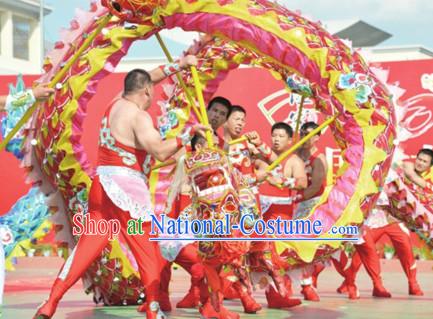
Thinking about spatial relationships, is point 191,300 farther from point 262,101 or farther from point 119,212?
point 262,101

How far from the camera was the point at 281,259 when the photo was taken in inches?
258

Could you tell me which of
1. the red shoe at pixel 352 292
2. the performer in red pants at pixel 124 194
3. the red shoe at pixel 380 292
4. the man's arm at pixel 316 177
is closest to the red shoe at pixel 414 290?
the red shoe at pixel 380 292

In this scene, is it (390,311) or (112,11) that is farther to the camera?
(390,311)

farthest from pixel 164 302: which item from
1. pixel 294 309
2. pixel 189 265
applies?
pixel 294 309

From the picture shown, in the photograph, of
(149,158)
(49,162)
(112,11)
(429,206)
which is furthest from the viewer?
(429,206)

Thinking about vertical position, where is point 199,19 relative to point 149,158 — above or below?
above

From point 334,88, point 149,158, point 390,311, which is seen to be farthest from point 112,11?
point 390,311

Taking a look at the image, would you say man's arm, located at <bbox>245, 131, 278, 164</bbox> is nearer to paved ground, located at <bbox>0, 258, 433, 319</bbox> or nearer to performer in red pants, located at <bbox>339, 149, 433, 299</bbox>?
paved ground, located at <bbox>0, 258, 433, 319</bbox>

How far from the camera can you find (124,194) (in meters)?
5.59

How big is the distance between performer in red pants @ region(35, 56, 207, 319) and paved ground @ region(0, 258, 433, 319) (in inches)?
30.3

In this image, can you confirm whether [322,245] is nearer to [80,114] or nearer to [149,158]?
[149,158]

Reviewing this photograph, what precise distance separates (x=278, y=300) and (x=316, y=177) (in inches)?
43.4

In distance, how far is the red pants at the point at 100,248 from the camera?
5504 millimetres

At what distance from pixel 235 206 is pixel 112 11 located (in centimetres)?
170
